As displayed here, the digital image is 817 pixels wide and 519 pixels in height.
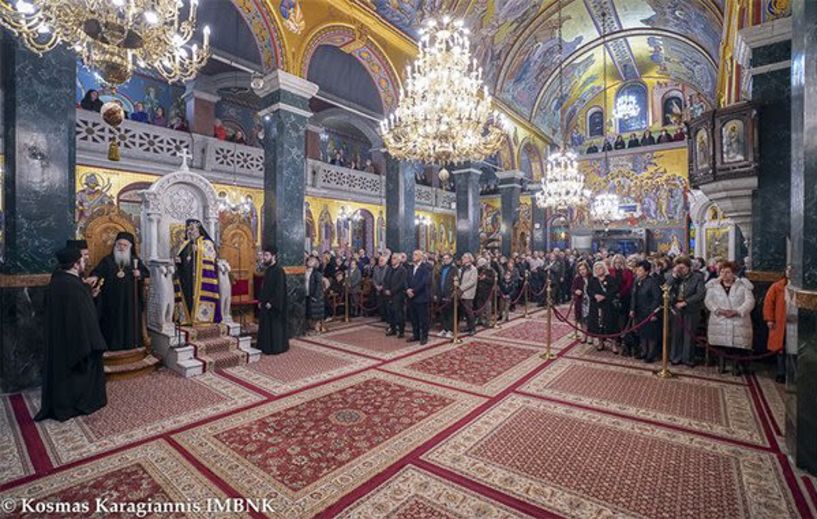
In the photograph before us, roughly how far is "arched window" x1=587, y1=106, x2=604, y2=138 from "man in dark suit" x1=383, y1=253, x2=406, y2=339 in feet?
57.3

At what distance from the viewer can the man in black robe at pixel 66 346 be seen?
397 centimetres

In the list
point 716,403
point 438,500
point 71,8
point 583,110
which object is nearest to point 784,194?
point 716,403

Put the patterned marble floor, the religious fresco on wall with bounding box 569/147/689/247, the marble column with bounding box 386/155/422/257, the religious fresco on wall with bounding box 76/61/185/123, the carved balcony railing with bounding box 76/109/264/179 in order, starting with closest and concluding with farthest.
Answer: the patterned marble floor
the carved balcony railing with bounding box 76/109/264/179
the marble column with bounding box 386/155/422/257
the religious fresco on wall with bounding box 76/61/185/123
the religious fresco on wall with bounding box 569/147/689/247

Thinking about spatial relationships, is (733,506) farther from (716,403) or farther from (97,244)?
(97,244)

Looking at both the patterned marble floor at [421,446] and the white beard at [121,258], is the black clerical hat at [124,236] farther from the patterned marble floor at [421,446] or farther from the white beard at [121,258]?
the patterned marble floor at [421,446]

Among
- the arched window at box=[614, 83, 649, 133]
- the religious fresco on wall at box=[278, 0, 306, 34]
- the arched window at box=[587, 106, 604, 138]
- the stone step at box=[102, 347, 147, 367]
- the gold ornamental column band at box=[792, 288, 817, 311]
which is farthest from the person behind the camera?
the arched window at box=[587, 106, 604, 138]

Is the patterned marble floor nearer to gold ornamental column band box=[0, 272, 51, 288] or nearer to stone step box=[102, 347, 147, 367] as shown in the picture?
stone step box=[102, 347, 147, 367]

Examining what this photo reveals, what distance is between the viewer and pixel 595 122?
68.1ft

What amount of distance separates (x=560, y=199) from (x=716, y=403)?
870 cm

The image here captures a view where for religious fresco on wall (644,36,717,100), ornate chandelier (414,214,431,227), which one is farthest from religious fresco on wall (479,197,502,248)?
religious fresco on wall (644,36,717,100)

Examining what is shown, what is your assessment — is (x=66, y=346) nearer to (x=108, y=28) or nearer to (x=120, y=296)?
(x=120, y=296)

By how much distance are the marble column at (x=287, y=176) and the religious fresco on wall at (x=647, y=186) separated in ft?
54.5

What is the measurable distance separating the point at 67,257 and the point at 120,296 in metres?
1.68

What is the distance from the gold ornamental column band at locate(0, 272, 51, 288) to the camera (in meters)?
4.64
